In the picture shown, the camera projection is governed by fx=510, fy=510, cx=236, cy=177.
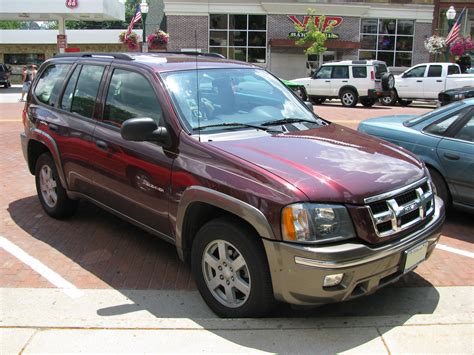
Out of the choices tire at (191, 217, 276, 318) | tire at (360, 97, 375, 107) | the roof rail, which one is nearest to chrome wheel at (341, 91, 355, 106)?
tire at (360, 97, 375, 107)

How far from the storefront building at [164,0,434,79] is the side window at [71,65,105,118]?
2888 centimetres

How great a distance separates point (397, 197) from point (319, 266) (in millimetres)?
796

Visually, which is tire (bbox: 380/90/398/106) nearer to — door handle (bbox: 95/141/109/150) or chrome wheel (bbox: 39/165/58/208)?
chrome wheel (bbox: 39/165/58/208)

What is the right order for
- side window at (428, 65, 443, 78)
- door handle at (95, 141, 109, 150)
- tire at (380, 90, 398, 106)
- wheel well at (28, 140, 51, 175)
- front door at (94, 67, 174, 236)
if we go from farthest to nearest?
1. tire at (380, 90, 398, 106)
2. side window at (428, 65, 443, 78)
3. wheel well at (28, 140, 51, 175)
4. door handle at (95, 141, 109, 150)
5. front door at (94, 67, 174, 236)

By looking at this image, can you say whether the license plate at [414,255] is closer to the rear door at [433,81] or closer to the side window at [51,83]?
the side window at [51,83]

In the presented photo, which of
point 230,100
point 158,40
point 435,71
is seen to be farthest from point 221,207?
point 158,40

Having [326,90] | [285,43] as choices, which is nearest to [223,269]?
[326,90]

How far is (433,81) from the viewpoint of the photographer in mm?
20969

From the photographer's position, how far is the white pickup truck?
20.5m

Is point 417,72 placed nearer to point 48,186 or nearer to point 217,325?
point 48,186

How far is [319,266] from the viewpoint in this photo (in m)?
3.02

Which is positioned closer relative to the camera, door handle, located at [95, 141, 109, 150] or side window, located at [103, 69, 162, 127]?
side window, located at [103, 69, 162, 127]

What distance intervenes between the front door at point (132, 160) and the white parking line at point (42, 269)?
0.75 meters

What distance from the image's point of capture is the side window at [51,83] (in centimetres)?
556
